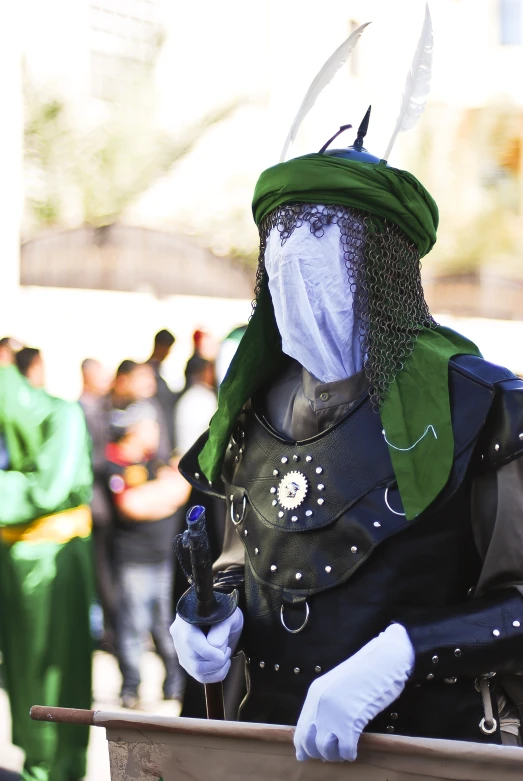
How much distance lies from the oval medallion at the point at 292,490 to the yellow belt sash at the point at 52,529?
248 centimetres

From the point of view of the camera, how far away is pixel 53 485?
420cm

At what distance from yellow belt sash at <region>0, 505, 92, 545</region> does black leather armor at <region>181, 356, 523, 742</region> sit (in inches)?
93.8

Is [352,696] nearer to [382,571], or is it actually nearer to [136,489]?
[382,571]

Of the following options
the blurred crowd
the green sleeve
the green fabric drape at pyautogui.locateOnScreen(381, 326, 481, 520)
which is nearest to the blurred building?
the blurred crowd

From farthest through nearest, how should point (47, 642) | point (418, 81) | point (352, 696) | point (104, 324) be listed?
point (104, 324) < point (47, 642) < point (418, 81) < point (352, 696)

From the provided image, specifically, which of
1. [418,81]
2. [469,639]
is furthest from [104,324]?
[469,639]

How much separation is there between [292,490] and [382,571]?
0.26 meters

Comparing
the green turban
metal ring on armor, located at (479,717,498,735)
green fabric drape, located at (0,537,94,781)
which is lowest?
green fabric drape, located at (0,537,94,781)

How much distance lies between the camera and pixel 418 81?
2.19m

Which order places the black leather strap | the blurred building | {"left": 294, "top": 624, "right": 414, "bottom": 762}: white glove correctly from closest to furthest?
{"left": 294, "top": 624, "right": 414, "bottom": 762}: white glove → the black leather strap → the blurred building

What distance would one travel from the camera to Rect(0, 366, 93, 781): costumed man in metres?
4.13

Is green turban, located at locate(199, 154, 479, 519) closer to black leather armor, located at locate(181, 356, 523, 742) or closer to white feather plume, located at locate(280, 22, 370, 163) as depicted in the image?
black leather armor, located at locate(181, 356, 523, 742)

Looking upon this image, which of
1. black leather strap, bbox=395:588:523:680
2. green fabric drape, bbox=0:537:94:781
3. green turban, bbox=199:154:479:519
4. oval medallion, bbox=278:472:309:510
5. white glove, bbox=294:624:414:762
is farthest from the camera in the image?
green fabric drape, bbox=0:537:94:781

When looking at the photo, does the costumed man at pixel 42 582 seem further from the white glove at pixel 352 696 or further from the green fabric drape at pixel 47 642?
the white glove at pixel 352 696
